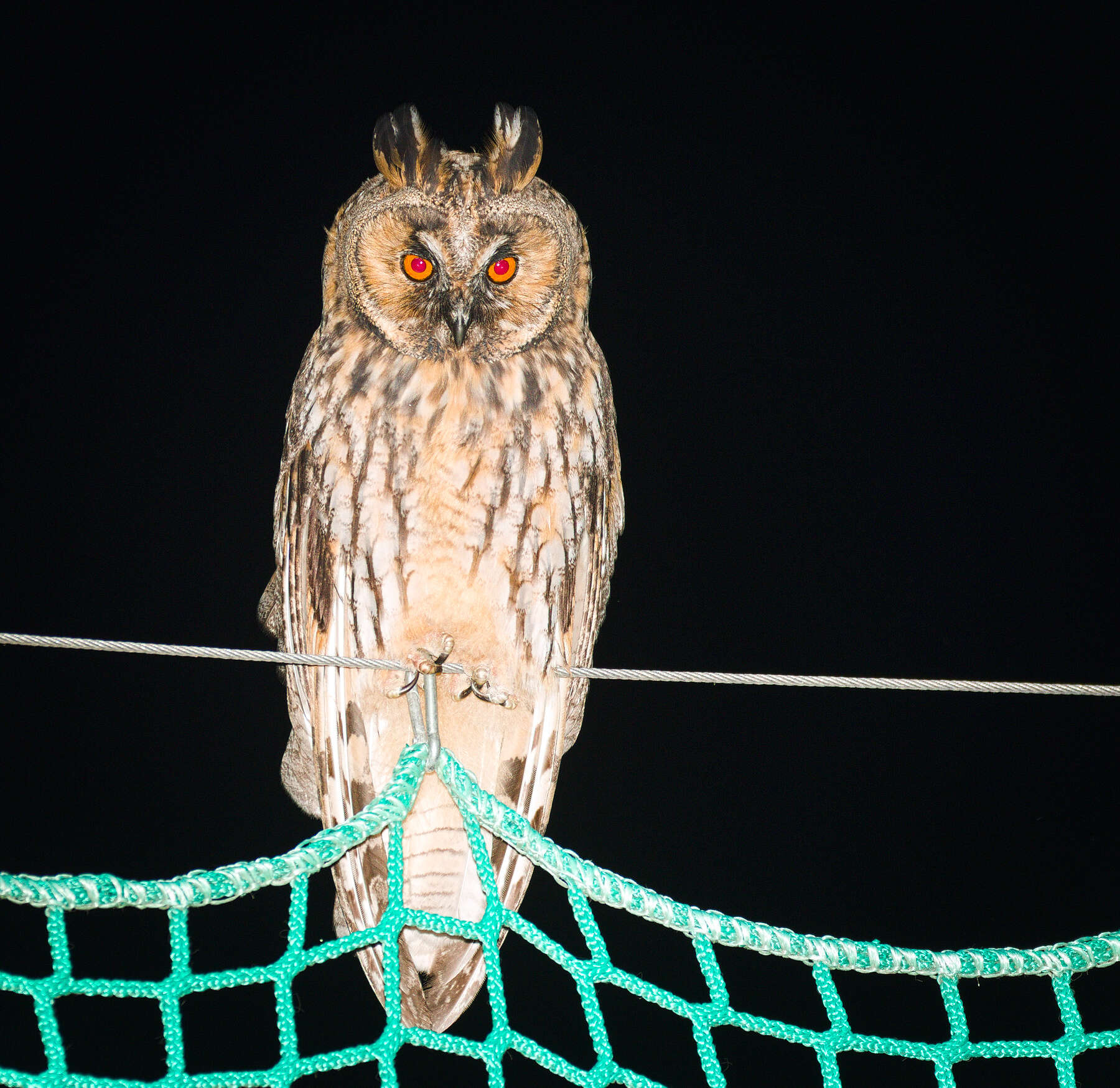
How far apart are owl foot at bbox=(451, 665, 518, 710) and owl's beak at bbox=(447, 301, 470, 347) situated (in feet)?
1.47

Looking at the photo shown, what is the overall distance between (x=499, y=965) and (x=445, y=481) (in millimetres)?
624

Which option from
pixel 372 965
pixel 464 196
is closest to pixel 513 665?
pixel 372 965

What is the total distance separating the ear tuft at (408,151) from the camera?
139cm

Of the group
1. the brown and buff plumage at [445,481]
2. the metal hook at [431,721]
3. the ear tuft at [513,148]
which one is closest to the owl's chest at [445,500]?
the brown and buff plumage at [445,481]

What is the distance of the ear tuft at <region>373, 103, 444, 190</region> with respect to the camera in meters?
1.39

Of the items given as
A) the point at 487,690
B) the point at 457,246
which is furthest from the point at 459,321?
the point at 487,690

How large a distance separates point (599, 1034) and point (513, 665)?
56cm

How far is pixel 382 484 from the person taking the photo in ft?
4.49

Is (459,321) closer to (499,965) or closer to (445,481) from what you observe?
(445,481)

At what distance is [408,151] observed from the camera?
4.58 feet

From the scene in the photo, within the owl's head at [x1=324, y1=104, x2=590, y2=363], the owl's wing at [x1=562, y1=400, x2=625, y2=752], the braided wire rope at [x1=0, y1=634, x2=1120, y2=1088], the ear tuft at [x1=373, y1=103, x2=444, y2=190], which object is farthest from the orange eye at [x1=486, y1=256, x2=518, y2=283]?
the braided wire rope at [x1=0, y1=634, x2=1120, y2=1088]

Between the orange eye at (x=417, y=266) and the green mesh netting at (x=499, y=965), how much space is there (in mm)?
686

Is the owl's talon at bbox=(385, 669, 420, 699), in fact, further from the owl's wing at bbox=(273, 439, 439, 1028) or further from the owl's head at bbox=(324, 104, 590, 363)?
the owl's head at bbox=(324, 104, 590, 363)

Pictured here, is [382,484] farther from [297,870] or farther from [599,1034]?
[599,1034]
